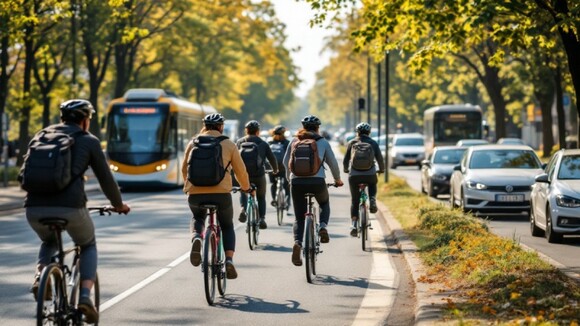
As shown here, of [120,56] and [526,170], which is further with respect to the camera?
[120,56]

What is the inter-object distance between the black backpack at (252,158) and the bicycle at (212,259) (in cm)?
616

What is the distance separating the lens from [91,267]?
7.96 meters

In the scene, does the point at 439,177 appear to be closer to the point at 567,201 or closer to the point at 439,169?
the point at 439,169

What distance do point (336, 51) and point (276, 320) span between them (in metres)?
104

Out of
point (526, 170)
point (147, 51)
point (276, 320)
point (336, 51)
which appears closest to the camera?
point (276, 320)

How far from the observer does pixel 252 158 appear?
1780 centimetres

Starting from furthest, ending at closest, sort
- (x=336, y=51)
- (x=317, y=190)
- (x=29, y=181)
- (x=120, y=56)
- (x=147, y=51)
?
(x=336, y=51), (x=147, y=51), (x=120, y=56), (x=317, y=190), (x=29, y=181)

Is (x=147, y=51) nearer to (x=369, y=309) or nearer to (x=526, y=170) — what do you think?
(x=526, y=170)

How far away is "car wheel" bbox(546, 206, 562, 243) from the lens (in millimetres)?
18031

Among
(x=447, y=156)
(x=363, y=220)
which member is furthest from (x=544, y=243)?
(x=447, y=156)

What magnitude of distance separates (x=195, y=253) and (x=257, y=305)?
742mm

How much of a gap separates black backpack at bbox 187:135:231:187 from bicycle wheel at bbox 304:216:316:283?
2.10 metres

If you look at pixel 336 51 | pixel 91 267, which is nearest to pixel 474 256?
pixel 91 267

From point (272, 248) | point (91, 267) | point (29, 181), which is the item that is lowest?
point (272, 248)
